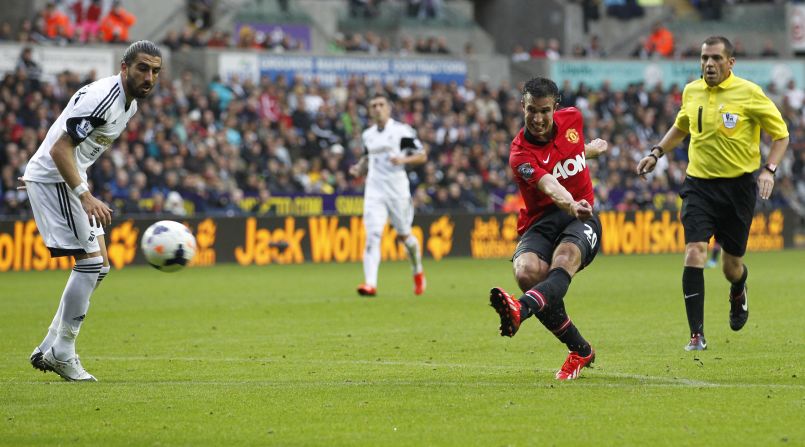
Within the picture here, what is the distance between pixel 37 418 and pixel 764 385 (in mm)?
4591

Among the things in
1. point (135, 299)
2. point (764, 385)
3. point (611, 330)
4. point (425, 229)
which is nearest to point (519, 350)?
point (611, 330)

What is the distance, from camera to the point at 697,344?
11305mm

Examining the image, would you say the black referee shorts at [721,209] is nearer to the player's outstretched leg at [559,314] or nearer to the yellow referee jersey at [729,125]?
the yellow referee jersey at [729,125]

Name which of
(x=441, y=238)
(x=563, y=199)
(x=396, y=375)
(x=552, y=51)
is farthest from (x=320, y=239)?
(x=563, y=199)

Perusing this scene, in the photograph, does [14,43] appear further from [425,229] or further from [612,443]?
[612,443]

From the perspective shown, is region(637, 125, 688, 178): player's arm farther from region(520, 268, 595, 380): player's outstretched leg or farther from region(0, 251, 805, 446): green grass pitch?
region(520, 268, 595, 380): player's outstretched leg

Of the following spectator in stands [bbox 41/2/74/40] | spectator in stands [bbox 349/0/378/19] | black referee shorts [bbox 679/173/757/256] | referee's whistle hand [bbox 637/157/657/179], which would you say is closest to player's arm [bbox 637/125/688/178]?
referee's whistle hand [bbox 637/157/657/179]

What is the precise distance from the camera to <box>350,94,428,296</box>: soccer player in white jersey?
19125mm

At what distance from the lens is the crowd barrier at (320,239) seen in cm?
2550

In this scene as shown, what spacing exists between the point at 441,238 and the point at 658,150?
1856 centimetres

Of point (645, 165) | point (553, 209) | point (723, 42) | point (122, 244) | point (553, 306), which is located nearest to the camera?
point (553, 306)

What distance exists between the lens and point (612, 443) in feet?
22.4

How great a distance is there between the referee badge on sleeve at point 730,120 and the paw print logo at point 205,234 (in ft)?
54.7

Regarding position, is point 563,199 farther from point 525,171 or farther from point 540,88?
point 540,88
